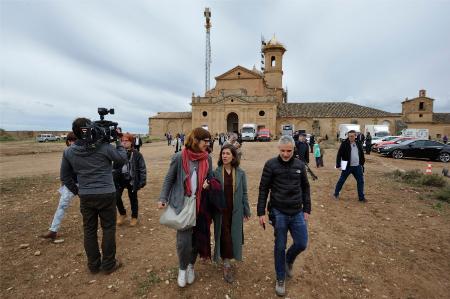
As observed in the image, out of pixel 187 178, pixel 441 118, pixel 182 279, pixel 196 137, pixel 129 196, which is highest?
pixel 441 118

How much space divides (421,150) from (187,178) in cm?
1800

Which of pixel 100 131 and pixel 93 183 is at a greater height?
pixel 100 131

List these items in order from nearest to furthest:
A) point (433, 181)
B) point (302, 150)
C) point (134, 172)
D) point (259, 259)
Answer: point (259, 259), point (134, 172), point (433, 181), point (302, 150)

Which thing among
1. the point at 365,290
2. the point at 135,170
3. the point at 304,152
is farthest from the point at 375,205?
the point at 135,170

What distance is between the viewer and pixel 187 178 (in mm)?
2961

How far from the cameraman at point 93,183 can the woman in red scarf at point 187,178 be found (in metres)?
0.82

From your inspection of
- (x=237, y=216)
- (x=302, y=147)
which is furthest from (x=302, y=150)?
(x=237, y=216)

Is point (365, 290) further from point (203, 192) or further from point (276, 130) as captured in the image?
point (276, 130)

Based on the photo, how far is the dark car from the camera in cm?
1510

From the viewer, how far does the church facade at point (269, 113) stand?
A: 134ft

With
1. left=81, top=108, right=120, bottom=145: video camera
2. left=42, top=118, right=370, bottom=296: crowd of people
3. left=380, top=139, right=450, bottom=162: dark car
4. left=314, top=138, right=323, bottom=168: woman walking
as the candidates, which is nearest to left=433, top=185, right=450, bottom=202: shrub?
left=314, top=138, right=323, bottom=168: woman walking

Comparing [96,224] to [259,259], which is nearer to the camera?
[96,224]

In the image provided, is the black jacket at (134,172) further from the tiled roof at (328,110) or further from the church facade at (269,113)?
the tiled roof at (328,110)

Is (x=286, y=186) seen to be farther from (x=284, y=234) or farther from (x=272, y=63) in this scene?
(x=272, y=63)
